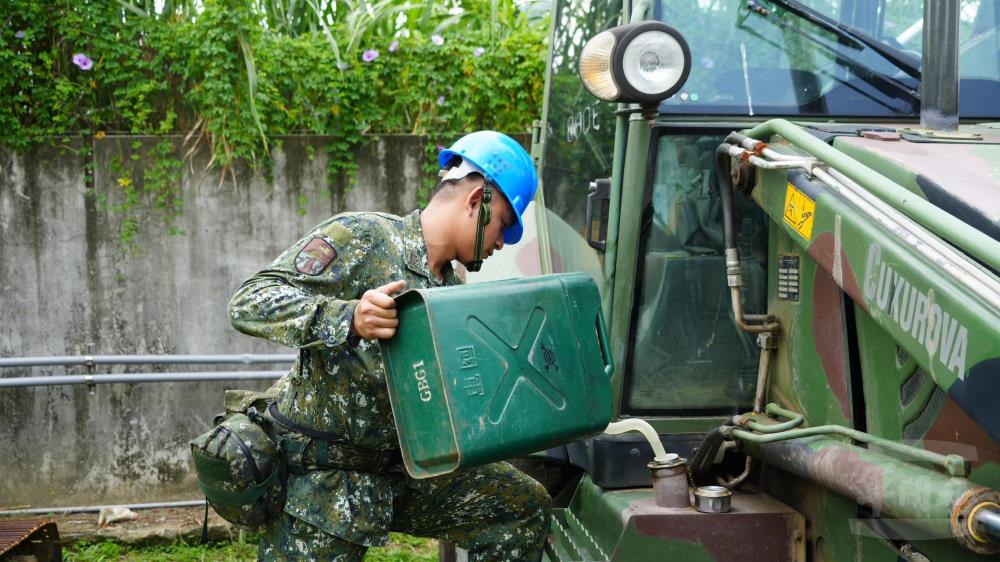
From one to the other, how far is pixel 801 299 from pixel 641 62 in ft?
2.46

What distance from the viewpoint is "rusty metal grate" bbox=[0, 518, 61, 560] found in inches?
150

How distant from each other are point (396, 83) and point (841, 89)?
3.40 metres

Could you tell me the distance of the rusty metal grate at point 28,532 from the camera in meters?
3.81

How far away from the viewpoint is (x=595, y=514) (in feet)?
9.91

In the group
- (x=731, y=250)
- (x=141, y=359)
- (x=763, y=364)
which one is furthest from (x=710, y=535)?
(x=141, y=359)

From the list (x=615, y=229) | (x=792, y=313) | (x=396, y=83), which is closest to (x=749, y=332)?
(x=792, y=313)

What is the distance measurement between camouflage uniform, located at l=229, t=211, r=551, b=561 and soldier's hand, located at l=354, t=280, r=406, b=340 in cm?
5

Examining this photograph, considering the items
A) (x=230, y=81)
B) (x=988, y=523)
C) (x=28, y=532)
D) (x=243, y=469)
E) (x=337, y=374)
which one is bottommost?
(x=28, y=532)

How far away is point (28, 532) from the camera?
153 inches

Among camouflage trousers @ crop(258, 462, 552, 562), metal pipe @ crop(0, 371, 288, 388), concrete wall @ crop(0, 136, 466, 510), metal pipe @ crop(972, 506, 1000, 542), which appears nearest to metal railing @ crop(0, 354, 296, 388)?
metal pipe @ crop(0, 371, 288, 388)

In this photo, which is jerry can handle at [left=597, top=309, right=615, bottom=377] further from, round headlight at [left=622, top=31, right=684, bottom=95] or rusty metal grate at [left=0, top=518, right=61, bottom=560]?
rusty metal grate at [left=0, top=518, right=61, bottom=560]

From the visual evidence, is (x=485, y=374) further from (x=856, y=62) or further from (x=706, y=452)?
(x=856, y=62)

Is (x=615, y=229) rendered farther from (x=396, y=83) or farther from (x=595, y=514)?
(x=396, y=83)

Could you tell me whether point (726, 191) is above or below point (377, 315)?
above
